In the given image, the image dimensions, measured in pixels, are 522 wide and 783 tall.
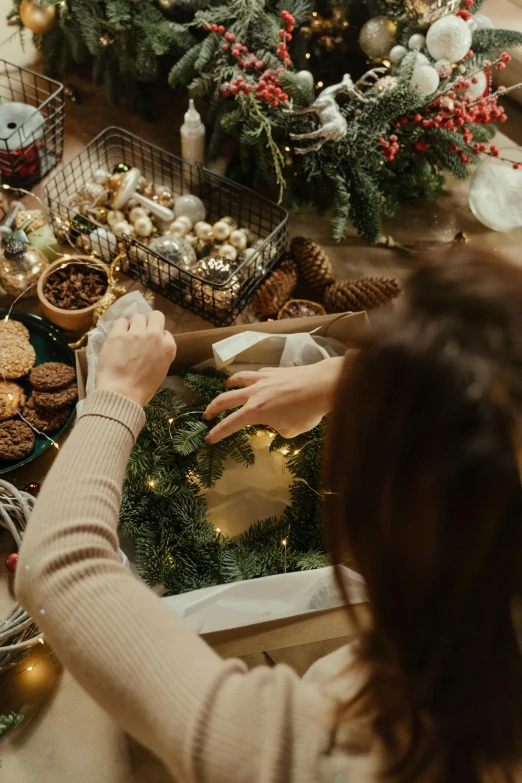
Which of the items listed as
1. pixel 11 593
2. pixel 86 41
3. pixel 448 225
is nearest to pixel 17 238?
pixel 86 41

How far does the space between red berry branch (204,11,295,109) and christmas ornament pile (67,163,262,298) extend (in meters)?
0.21

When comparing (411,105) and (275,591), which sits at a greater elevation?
(411,105)

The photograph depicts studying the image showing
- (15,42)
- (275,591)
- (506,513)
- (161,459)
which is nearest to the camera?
(506,513)

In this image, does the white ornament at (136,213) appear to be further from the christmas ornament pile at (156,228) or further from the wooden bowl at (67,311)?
the wooden bowl at (67,311)

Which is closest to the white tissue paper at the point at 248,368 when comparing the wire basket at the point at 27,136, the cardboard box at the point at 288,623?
the cardboard box at the point at 288,623

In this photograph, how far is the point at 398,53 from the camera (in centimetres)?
123

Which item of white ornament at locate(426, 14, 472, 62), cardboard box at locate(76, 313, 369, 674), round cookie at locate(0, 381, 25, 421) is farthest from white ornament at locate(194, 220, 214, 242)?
white ornament at locate(426, 14, 472, 62)

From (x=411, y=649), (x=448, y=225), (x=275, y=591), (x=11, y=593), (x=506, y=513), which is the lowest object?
(x=11, y=593)

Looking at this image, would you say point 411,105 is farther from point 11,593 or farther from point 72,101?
point 11,593

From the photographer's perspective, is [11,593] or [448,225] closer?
[11,593]

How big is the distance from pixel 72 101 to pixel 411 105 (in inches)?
31.2

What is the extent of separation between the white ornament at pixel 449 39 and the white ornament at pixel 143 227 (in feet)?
2.02

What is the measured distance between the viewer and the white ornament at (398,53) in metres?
1.23

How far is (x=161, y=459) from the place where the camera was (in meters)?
0.91
